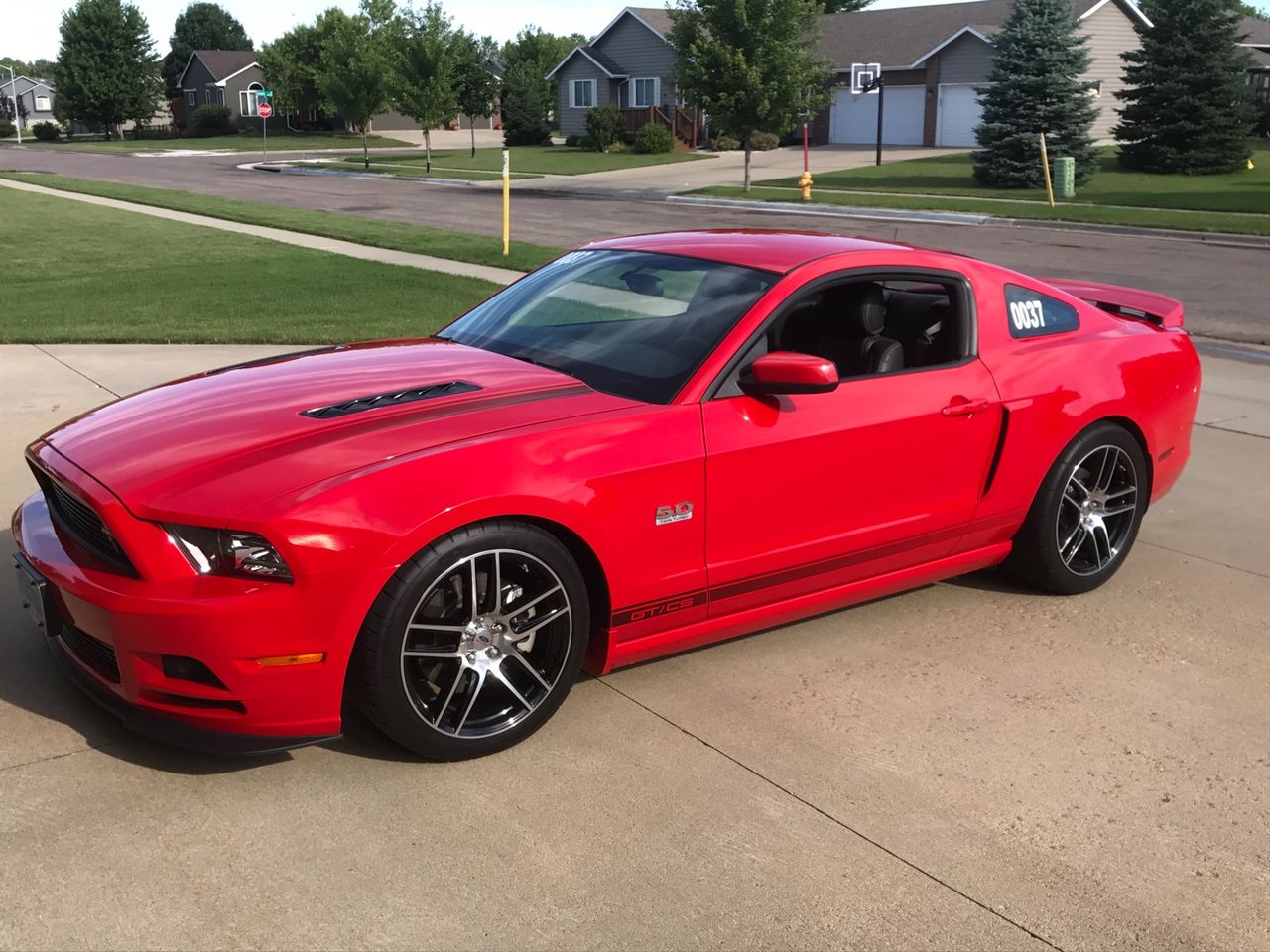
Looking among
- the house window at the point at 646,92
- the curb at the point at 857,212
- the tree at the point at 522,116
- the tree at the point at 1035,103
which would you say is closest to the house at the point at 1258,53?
the tree at the point at 1035,103

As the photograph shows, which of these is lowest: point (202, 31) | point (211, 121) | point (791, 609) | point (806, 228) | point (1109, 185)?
point (806, 228)

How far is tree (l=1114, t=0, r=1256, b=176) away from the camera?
34281mm

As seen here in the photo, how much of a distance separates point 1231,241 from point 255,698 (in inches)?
853

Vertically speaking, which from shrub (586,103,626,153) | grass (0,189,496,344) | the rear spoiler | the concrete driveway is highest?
shrub (586,103,626,153)

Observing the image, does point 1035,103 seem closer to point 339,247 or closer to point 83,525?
point 339,247

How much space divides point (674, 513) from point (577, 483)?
15.7 inches

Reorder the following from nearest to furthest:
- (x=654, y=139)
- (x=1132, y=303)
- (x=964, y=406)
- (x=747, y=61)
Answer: (x=964, y=406) → (x=1132, y=303) → (x=747, y=61) → (x=654, y=139)

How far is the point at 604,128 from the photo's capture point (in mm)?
51469

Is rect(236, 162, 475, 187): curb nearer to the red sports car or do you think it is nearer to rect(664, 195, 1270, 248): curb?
rect(664, 195, 1270, 248): curb

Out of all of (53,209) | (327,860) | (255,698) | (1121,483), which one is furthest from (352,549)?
(53,209)

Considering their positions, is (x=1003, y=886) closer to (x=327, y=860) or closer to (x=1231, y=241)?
(x=327, y=860)

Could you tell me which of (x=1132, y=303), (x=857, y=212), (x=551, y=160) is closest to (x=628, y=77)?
(x=551, y=160)

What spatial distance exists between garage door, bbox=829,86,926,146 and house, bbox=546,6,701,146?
5984 millimetres

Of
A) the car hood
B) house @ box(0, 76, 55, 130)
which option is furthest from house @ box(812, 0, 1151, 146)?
house @ box(0, 76, 55, 130)
